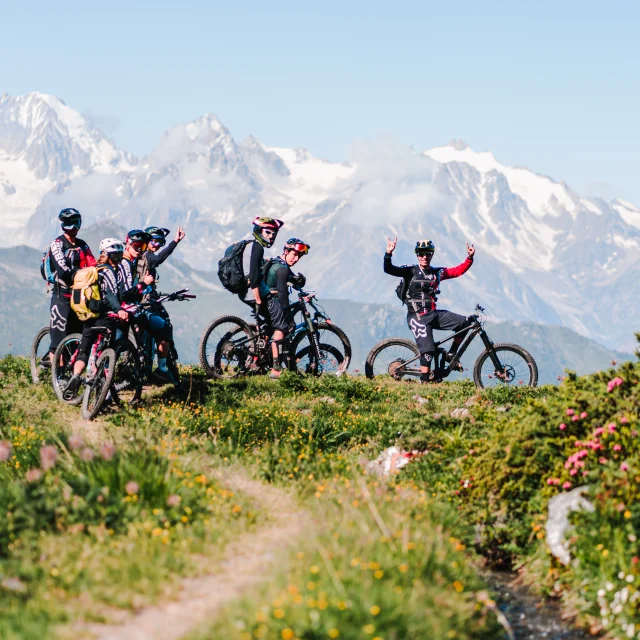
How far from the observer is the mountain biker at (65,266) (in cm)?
1441

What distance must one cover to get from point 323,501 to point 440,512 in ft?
4.10

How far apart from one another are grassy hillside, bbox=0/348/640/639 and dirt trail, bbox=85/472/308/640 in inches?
1.0

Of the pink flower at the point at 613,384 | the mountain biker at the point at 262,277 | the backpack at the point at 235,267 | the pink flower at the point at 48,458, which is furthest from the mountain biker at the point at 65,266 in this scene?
the pink flower at the point at 613,384

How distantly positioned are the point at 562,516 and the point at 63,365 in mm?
9546

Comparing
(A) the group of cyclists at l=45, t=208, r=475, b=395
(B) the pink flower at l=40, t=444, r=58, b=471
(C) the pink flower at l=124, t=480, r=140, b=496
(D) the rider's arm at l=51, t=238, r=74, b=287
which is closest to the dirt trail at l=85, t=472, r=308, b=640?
(C) the pink flower at l=124, t=480, r=140, b=496

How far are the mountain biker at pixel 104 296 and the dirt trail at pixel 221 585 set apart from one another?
5651 mm

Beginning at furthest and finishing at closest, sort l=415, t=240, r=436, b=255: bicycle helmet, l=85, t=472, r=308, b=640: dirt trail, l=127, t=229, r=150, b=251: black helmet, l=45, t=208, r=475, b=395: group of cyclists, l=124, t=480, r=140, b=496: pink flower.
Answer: l=415, t=240, r=436, b=255: bicycle helmet
l=127, t=229, r=150, b=251: black helmet
l=45, t=208, r=475, b=395: group of cyclists
l=124, t=480, r=140, b=496: pink flower
l=85, t=472, r=308, b=640: dirt trail

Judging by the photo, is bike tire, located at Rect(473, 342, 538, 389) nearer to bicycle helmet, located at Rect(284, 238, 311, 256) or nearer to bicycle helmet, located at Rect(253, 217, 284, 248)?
bicycle helmet, located at Rect(284, 238, 311, 256)

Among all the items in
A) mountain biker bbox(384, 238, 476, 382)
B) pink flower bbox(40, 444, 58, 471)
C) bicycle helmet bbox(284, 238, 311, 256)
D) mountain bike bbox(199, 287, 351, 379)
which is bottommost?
pink flower bbox(40, 444, 58, 471)

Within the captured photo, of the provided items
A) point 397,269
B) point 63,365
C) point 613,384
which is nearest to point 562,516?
point 613,384

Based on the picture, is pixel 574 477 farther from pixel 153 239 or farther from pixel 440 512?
pixel 153 239

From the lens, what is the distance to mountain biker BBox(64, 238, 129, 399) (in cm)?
1272

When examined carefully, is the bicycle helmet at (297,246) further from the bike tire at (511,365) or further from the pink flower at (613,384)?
the pink flower at (613,384)

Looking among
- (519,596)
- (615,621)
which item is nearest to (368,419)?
(519,596)
